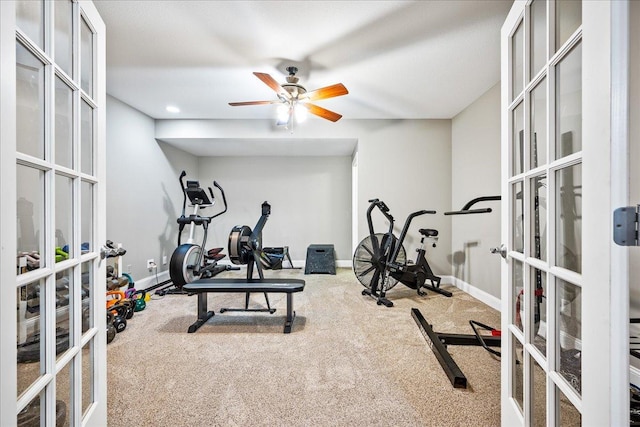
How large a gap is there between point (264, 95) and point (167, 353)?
9.09 feet

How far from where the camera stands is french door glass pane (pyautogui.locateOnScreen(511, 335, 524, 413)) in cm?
105

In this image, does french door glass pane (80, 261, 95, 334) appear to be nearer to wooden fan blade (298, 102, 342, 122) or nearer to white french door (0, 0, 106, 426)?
white french door (0, 0, 106, 426)

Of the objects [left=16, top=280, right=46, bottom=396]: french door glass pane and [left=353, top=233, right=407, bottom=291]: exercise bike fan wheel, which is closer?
[left=16, top=280, right=46, bottom=396]: french door glass pane

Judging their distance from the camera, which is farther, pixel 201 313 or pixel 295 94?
pixel 295 94

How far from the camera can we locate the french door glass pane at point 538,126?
0.91 m

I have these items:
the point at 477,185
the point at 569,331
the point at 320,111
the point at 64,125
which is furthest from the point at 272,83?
the point at 477,185

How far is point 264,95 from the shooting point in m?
3.12

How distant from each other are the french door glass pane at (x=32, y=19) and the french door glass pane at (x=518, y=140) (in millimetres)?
1689

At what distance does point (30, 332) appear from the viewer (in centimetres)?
78

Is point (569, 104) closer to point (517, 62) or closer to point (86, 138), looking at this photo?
point (517, 62)

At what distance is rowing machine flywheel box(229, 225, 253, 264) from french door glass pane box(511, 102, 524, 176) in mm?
2186

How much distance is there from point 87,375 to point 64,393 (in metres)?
0.15

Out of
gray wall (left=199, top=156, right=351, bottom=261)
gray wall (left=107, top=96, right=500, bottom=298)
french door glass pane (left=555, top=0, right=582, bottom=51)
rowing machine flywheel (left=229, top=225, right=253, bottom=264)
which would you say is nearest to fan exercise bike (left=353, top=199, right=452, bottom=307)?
gray wall (left=107, top=96, right=500, bottom=298)

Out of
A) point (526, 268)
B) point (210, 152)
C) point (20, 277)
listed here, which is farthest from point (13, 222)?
point (210, 152)
